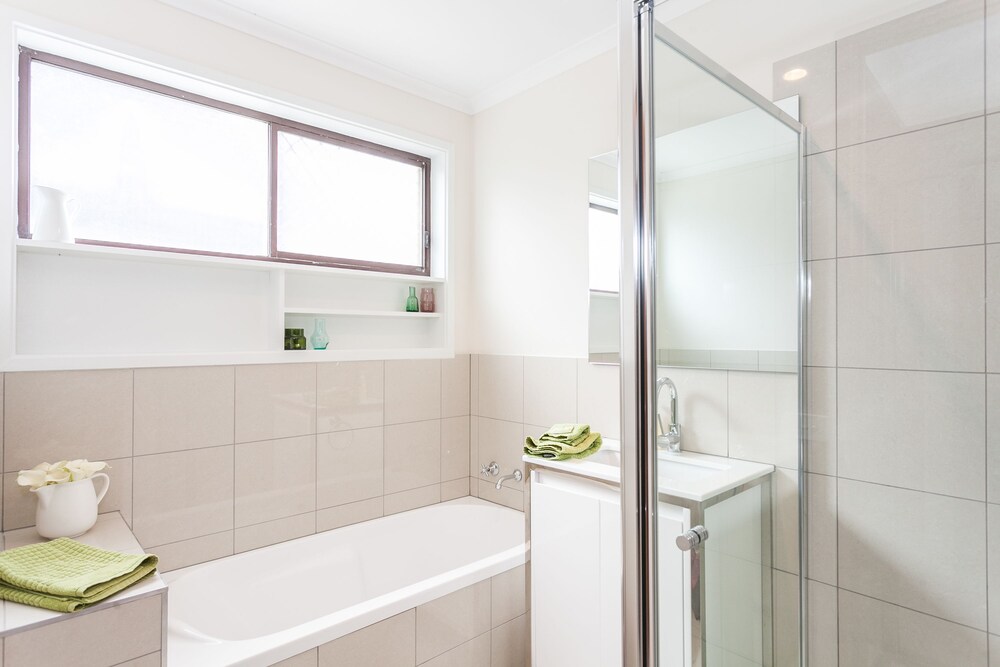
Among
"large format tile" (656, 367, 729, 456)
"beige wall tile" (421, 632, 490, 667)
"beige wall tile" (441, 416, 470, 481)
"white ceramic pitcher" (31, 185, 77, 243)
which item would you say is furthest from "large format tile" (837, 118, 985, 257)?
"beige wall tile" (441, 416, 470, 481)

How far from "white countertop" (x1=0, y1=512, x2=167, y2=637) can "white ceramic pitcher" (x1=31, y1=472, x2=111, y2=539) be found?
0.05 meters

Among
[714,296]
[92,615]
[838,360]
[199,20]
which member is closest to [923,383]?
[838,360]

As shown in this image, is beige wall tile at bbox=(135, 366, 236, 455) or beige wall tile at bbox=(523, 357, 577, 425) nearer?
beige wall tile at bbox=(135, 366, 236, 455)

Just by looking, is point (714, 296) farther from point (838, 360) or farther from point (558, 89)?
point (558, 89)

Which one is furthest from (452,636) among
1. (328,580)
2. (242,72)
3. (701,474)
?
(242,72)

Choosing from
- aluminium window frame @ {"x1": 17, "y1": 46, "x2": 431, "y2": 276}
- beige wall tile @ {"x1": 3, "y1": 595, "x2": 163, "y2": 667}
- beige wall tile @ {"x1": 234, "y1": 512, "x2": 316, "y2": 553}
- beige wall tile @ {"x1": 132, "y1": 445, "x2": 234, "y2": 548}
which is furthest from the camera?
beige wall tile @ {"x1": 234, "y1": 512, "x2": 316, "y2": 553}

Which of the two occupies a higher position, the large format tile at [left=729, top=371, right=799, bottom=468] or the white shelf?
the white shelf

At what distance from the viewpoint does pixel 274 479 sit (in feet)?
7.48

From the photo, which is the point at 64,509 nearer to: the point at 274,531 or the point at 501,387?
the point at 274,531

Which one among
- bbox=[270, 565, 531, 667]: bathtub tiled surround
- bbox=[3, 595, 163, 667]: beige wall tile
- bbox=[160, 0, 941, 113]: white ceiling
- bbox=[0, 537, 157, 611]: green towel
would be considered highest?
bbox=[160, 0, 941, 113]: white ceiling

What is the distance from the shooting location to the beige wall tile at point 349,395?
7.97ft

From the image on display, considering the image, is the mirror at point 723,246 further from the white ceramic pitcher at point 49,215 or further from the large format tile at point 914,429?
the white ceramic pitcher at point 49,215

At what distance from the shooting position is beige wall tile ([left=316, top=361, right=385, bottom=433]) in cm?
243

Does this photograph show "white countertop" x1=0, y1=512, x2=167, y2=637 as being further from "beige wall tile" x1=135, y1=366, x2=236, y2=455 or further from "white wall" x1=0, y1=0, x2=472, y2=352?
"white wall" x1=0, y1=0, x2=472, y2=352
